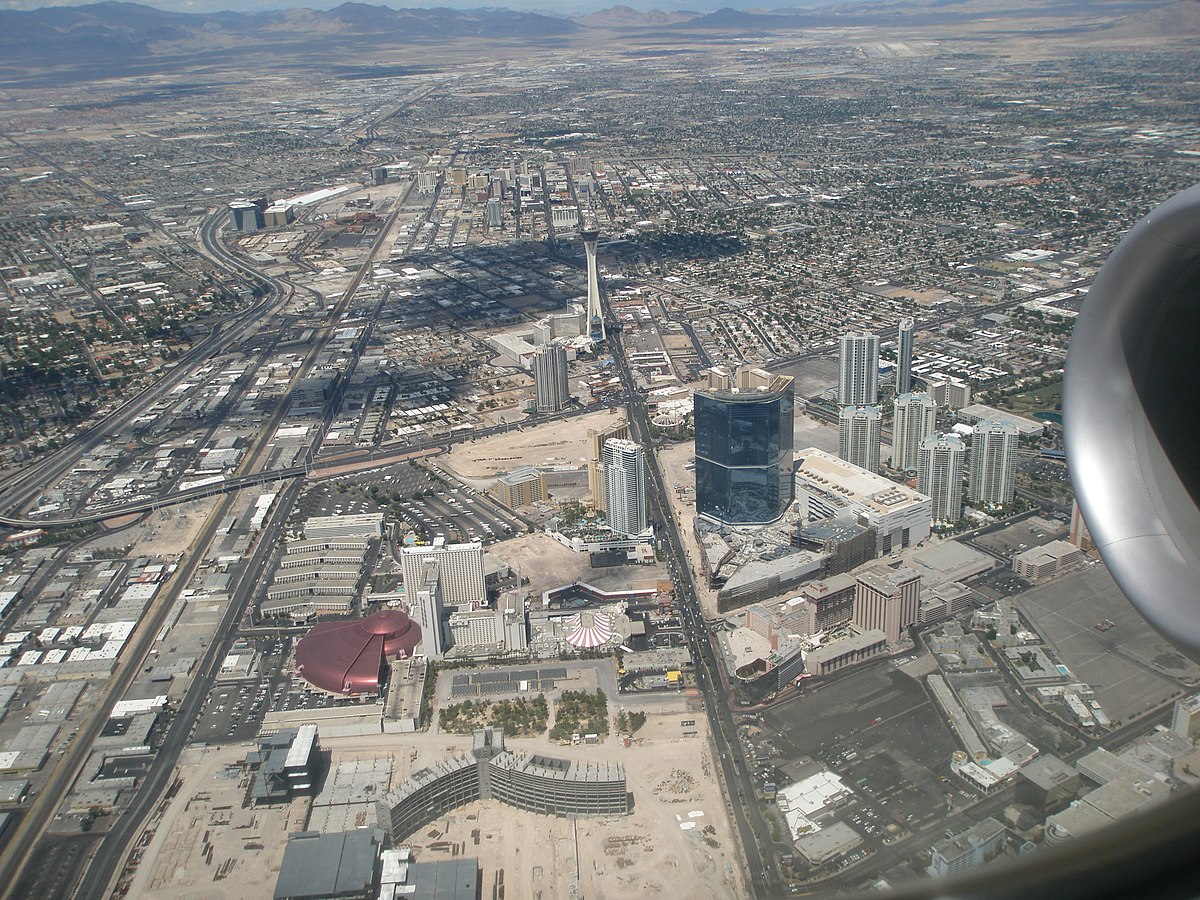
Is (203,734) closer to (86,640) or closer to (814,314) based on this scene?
(86,640)

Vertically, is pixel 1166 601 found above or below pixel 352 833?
above

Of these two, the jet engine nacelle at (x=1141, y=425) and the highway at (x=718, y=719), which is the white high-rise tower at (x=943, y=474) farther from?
the jet engine nacelle at (x=1141, y=425)

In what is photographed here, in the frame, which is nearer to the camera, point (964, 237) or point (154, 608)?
point (154, 608)

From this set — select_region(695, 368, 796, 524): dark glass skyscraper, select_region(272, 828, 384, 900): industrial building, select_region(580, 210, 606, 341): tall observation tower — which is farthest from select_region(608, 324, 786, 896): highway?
select_region(580, 210, 606, 341): tall observation tower

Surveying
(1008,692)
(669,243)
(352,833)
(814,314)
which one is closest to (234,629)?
(352,833)

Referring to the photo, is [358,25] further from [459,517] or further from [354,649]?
[354,649]

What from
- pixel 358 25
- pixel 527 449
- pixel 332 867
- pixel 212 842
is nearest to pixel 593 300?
pixel 527 449

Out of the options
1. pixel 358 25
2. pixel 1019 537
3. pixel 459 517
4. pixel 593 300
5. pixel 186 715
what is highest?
pixel 358 25
